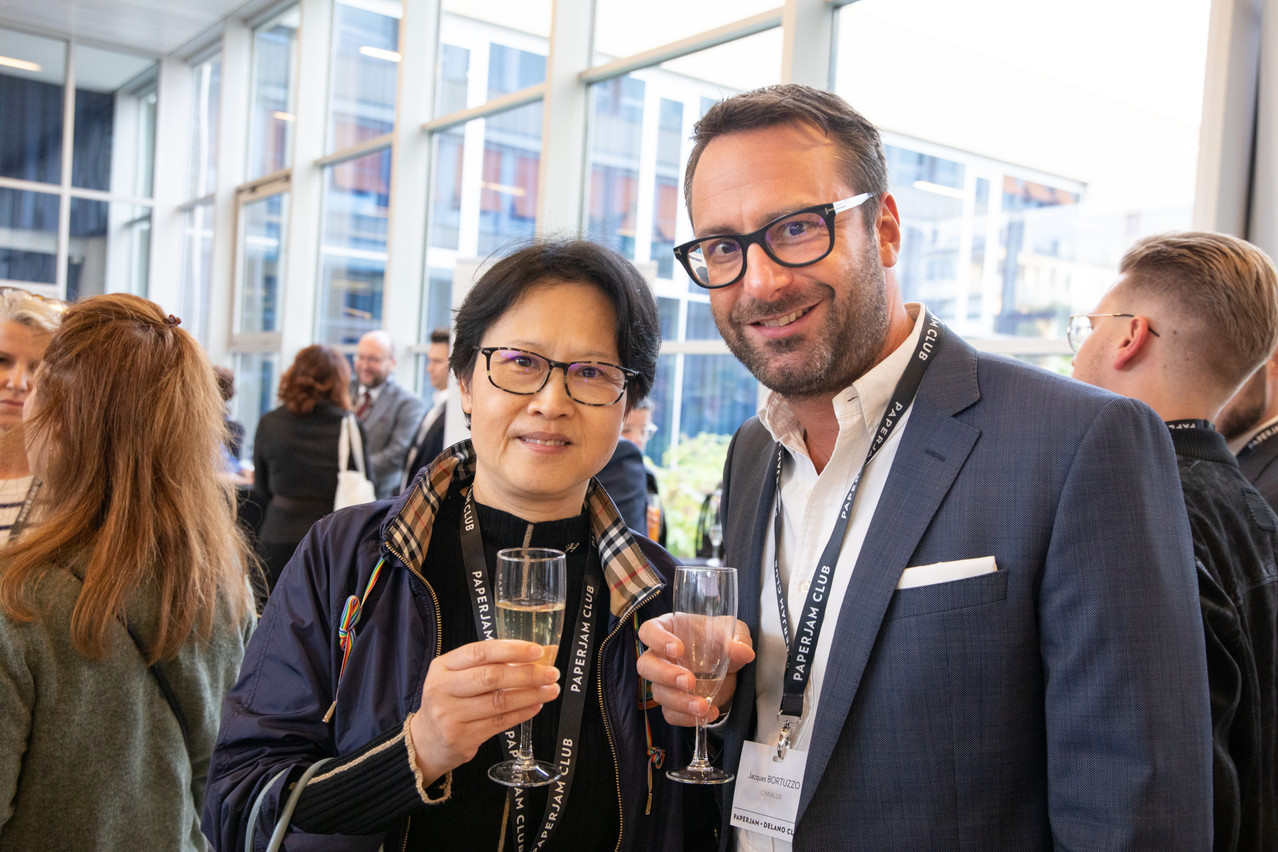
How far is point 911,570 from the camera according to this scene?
1346mm

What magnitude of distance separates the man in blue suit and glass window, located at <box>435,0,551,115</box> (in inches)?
230

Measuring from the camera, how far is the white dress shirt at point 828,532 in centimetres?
146

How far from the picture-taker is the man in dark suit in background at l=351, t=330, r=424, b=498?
267 inches

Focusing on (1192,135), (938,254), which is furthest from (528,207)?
(1192,135)

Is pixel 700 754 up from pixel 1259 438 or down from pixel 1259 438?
down

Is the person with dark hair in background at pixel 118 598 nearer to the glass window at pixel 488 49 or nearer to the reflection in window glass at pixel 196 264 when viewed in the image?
the glass window at pixel 488 49

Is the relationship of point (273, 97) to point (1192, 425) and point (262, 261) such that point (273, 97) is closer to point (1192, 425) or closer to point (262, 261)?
point (262, 261)

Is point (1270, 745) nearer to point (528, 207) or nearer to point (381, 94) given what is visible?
point (528, 207)

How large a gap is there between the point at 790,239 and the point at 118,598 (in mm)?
1311

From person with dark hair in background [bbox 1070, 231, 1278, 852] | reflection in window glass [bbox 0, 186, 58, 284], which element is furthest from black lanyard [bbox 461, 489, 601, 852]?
reflection in window glass [bbox 0, 186, 58, 284]

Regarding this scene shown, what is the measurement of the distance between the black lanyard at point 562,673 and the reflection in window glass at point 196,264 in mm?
11113

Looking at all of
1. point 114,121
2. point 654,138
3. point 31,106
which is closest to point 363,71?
point 654,138

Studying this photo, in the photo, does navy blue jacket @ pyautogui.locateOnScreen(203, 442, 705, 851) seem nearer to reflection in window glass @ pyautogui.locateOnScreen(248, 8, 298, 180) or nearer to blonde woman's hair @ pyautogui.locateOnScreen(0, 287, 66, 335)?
blonde woman's hair @ pyautogui.locateOnScreen(0, 287, 66, 335)

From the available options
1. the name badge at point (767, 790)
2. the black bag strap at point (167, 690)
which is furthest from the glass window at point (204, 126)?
the name badge at point (767, 790)
